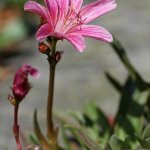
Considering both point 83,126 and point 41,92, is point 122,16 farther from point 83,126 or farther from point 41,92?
point 83,126

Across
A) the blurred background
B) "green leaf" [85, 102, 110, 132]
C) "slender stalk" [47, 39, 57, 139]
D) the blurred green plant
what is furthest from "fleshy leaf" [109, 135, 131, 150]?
the blurred background

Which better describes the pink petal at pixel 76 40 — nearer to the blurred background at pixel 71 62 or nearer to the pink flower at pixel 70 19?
the pink flower at pixel 70 19

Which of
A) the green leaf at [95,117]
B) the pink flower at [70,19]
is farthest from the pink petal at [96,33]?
the green leaf at [95,117]

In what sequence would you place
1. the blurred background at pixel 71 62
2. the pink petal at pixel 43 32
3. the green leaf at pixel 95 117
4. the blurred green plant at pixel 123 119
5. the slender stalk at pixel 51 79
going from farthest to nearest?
the blurred background at pixel 71 62, the green leaf at pixel 95 117, the blurred green plant at pixel 123 119, the slender stalk at pixel 51 79, the pink petal at pixel 43 32

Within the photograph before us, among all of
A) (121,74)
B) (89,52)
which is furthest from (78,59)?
(121,74)

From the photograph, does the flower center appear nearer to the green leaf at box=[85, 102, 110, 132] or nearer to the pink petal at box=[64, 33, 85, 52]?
the pink petal at box=[64, 33, 85, 52]
